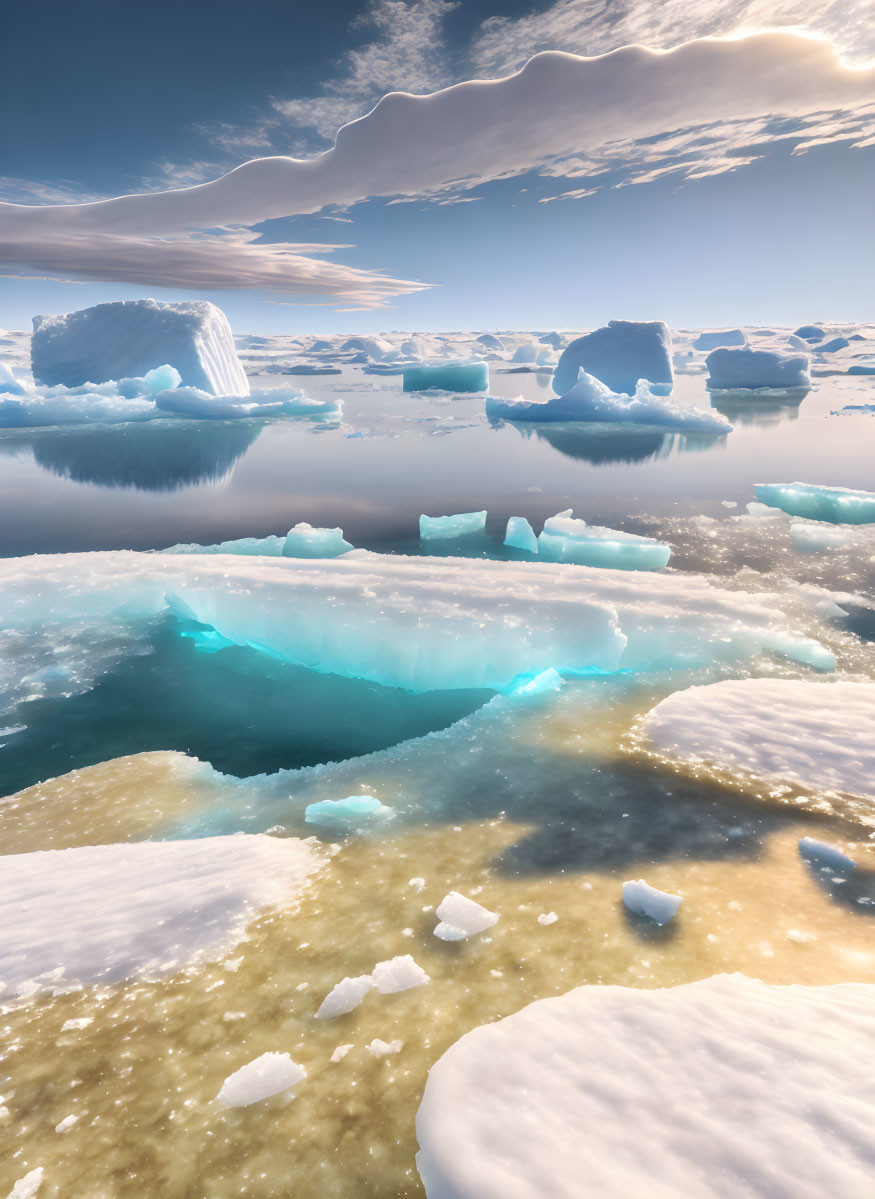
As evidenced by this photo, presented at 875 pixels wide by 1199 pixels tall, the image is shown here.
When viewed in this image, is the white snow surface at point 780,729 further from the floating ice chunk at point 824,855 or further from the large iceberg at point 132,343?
the large iceberg at point 132,343

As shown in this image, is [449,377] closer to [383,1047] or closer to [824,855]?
[824,855]

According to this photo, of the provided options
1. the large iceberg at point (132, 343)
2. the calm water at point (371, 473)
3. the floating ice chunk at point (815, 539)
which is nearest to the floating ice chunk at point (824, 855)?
the floating ice chunk at point (815, 539)

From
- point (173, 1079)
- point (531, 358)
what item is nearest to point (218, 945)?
point (173, 1079)

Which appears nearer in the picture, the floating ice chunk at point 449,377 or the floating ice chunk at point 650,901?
the floating ice chunk at point 650,901

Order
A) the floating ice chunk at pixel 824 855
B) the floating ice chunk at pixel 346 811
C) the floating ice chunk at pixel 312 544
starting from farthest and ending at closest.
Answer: the floating ice chunk at pixel 312 544 → the floating ice chunk at pixel 346 811 → the floating ice chunk at pixel 824 855

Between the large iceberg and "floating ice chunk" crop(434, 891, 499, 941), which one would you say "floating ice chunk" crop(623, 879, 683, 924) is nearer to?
"floating ice chunk" crop(434, 891, 499, 941)

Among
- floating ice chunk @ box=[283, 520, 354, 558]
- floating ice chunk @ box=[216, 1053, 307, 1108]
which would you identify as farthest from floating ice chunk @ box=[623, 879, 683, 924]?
floating ice chunk @ box=[283, 520, 354, 558]

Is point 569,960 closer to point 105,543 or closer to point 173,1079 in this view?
point 173,1079
